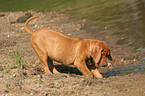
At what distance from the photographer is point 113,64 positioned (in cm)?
643

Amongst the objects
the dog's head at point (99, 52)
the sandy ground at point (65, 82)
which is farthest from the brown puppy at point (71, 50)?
the sandy ground at point (65, 82)

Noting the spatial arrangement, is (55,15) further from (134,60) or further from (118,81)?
(118,81)

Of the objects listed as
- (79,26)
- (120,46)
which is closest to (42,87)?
(120,46)

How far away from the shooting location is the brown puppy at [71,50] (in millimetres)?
5395

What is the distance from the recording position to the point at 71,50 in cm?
558

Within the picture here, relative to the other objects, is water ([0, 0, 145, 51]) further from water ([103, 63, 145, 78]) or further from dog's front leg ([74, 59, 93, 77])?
dog's front leg ([74, 59, 93, 77])

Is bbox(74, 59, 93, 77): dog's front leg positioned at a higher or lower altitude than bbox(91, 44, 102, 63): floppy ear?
lower

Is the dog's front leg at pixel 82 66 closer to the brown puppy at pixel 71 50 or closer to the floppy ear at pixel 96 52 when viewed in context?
the brown puppy at pixel 71 50

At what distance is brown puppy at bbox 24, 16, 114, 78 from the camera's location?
5395mm

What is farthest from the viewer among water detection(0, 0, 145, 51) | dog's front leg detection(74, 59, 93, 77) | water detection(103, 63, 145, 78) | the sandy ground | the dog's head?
water detection(0, 0, 145, 51)

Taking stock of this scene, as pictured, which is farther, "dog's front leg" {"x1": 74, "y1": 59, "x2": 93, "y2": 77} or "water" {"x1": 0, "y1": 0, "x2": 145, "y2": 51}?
"water" {"x1": 0, "y1": 0, "x2": 145, "y2": 51}

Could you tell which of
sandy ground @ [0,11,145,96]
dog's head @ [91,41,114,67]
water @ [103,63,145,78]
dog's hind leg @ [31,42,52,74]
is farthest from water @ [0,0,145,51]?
dog's hind leg @ [31,42,52,74]

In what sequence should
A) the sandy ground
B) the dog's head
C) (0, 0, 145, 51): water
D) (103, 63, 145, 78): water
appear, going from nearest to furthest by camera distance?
the sandy ground, the dog's head, (103, 63, 145, 78): water, (0, 0, 145, 51): water

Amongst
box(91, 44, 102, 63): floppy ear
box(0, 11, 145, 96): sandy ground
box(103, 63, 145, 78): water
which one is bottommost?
box(103, 63, 145, 78): water
